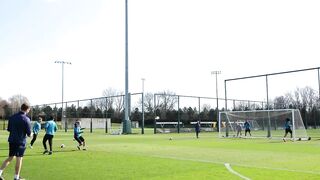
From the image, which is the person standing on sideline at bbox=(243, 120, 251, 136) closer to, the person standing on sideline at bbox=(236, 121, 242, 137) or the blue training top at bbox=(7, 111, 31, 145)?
the person standing on sideline at bbox=(236, 121, 242, 137)

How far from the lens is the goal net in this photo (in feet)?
112

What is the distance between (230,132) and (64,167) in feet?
90.7

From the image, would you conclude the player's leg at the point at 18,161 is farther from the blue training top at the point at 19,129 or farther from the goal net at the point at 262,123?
the goal net at the point at 262,123

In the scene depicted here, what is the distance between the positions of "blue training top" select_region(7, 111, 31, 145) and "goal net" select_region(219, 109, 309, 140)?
89.2 feet

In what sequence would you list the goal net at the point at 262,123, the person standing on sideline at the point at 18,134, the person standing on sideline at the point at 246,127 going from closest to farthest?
the person standing on sideline at the point at 18,134 → the goal net at the point at 262,123 → the person standing on sideline at the point at 246,127

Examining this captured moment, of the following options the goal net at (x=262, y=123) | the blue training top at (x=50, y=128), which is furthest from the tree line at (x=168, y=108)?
the blue training top at (x=50, y=128)

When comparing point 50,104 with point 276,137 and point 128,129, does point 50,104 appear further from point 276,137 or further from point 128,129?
point 276,137

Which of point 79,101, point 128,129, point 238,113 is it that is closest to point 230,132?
point 238,113

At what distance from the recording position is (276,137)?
34.3 m

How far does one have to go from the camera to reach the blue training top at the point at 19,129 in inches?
387

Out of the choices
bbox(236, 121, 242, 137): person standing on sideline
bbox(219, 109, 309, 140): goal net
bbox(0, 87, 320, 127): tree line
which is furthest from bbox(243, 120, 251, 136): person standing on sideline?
bbox(0, 87, 320, 127): tree line

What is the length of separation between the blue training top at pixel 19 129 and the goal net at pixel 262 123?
27.2 m

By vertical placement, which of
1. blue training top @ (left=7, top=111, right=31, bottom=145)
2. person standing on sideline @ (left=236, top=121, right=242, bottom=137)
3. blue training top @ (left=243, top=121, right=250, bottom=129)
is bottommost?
person standing on sideline @ (left=236, top=121, right=242, bottom=137)

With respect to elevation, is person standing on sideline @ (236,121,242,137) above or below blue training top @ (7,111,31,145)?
below
